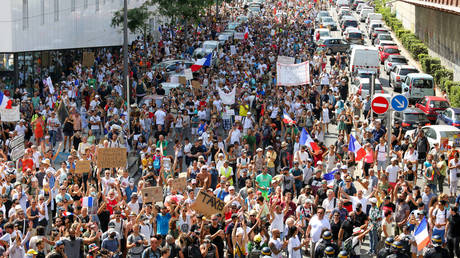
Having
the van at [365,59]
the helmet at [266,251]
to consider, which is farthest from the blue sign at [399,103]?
the van at [365,59]

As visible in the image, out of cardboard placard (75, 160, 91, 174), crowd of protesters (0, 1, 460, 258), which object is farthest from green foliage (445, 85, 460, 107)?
cardboard placard (75, 160, 91, 174)

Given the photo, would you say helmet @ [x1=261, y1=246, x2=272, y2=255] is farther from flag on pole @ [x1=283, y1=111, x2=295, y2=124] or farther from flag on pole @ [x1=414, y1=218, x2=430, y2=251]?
flag on pole @ [x1=283, y1=111, x2=295, y2=124]

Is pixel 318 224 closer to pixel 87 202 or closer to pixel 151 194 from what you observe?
pixel 151 194

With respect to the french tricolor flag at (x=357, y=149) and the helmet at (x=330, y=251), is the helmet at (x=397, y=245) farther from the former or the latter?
the french tricolor flag at (x=357, y=149)

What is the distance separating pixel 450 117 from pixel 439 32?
72.5 ft

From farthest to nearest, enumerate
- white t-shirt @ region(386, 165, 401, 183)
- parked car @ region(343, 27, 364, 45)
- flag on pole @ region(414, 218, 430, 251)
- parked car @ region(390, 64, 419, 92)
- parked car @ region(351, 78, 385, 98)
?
parked car @ region(343, 27, 364, 45), parked car @ region(390, 64, 419, 92), parked car @ region(351, 78, 385, 98), white t-shirt @ region(386, 165, 401, 183), flag on pole @ region(414, 218, 430, 251)

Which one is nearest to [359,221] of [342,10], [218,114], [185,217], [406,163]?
[185,217]

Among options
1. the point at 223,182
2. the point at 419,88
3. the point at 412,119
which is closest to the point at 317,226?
the point at 223,182

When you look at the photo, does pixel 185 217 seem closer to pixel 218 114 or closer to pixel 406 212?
pixel 406 212

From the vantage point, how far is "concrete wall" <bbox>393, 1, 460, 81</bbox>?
142ft

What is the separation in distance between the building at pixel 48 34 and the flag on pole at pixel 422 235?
21875 millimetres

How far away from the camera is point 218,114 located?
27.5m

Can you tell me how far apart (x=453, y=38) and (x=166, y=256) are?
112 feet

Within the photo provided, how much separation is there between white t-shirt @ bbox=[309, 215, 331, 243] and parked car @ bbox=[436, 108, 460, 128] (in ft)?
45.3
